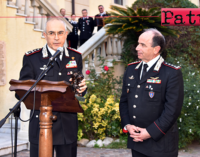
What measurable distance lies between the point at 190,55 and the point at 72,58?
6.15m

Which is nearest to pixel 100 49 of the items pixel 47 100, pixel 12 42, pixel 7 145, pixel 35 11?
pixel 35 11

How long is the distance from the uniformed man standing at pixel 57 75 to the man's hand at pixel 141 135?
59cm

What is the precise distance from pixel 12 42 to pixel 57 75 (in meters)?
4.74

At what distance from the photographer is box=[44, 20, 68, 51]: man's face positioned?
2395mm

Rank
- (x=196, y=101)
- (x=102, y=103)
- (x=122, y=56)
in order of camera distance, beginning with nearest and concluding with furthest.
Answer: (x=196, y=101), (x=102, y=103), (x=122, y=56)

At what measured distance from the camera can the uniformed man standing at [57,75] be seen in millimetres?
2363

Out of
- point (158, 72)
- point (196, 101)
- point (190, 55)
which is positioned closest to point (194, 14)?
point (190, 55)

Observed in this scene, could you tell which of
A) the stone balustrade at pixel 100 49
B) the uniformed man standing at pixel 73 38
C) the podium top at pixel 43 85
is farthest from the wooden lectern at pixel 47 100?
the uniformed man standing at pixel 73 38

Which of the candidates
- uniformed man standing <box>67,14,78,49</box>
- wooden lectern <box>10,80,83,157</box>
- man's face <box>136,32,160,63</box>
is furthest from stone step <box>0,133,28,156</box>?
uniformed man standing <box>67,14,78,49</box>

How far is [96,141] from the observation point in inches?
214

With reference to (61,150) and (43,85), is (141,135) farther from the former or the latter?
(43,85)

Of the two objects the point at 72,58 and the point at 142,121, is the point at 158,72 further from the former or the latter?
the point at 72,58

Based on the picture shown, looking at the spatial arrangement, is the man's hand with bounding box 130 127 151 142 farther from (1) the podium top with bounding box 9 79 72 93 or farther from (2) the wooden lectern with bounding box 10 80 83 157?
(1) the podium top with bounding box 9 79 72 93

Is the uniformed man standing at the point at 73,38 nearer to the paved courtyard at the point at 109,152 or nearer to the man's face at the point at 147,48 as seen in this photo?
the paved courtyard at the point at 109,152
